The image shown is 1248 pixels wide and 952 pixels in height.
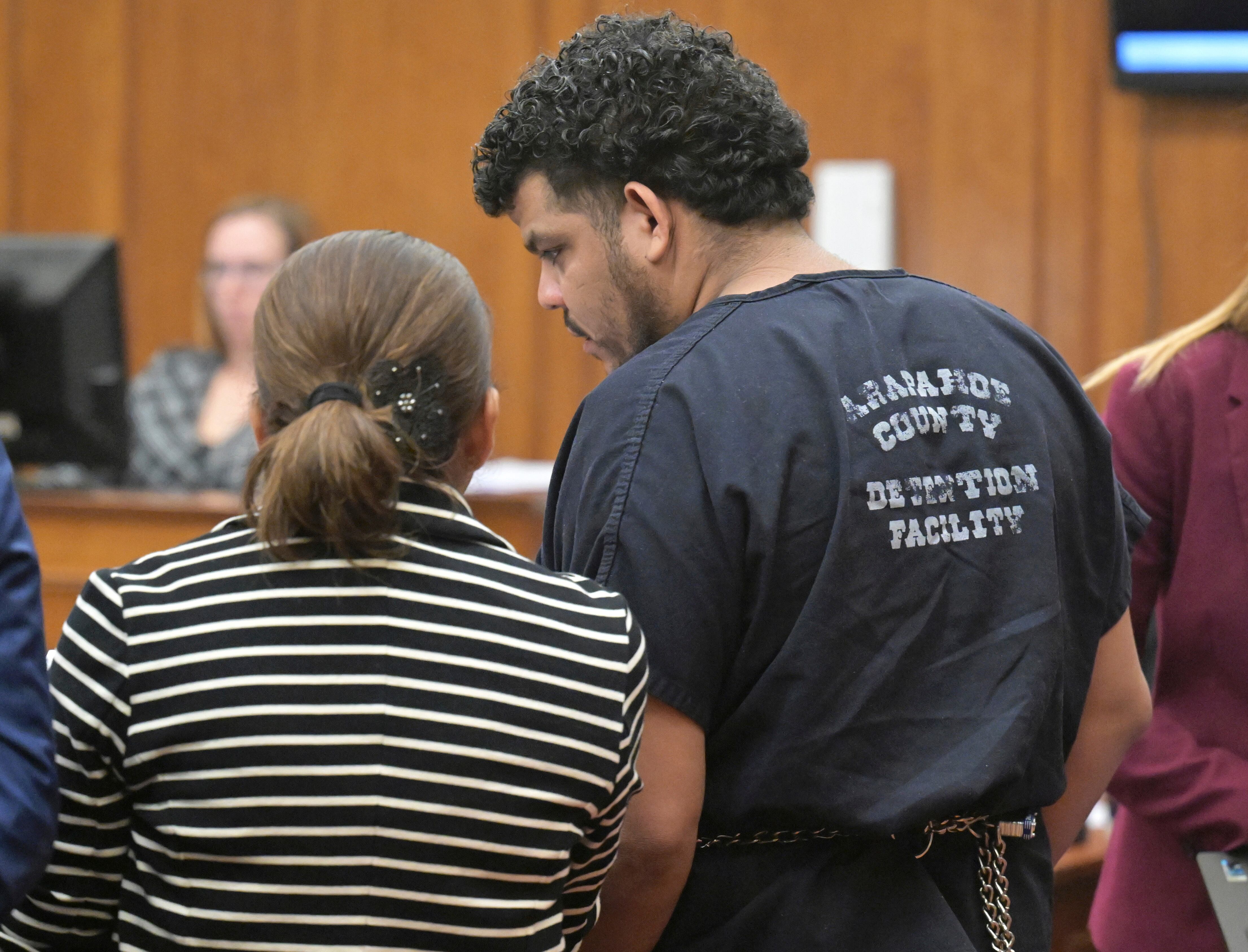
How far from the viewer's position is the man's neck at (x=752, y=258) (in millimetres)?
1210

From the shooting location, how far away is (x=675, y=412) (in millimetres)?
1059

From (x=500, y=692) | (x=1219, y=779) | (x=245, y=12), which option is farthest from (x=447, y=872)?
(x=245, y=12)

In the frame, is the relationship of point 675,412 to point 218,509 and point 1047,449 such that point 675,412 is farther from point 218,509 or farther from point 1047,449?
point 218,509

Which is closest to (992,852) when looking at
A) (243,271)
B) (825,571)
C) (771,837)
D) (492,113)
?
(771,837)

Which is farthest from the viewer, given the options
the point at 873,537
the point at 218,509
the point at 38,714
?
the point at 218,509

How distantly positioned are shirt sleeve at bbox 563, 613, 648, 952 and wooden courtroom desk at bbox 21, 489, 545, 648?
1.65 metres

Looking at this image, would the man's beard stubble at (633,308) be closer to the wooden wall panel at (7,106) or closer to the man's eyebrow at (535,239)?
the man's eyebrow at (535,239)

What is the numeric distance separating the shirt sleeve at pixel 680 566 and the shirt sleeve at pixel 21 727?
408mm

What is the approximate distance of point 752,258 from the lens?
1225 millimetres

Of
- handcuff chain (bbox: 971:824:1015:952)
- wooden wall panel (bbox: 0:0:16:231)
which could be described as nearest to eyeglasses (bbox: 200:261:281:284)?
A: wooden wall panel (bbox: 0:0:16:231)

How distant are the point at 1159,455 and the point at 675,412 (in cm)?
72

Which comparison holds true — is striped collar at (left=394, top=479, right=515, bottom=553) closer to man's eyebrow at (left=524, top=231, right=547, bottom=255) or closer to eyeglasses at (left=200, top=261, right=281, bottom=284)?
man's eyebrow at (left=524, top=231, right=547, bottom=255)

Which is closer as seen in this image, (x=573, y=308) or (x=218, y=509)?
(x=573, y=308)

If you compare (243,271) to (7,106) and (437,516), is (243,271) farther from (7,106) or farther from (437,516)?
(437,516)
